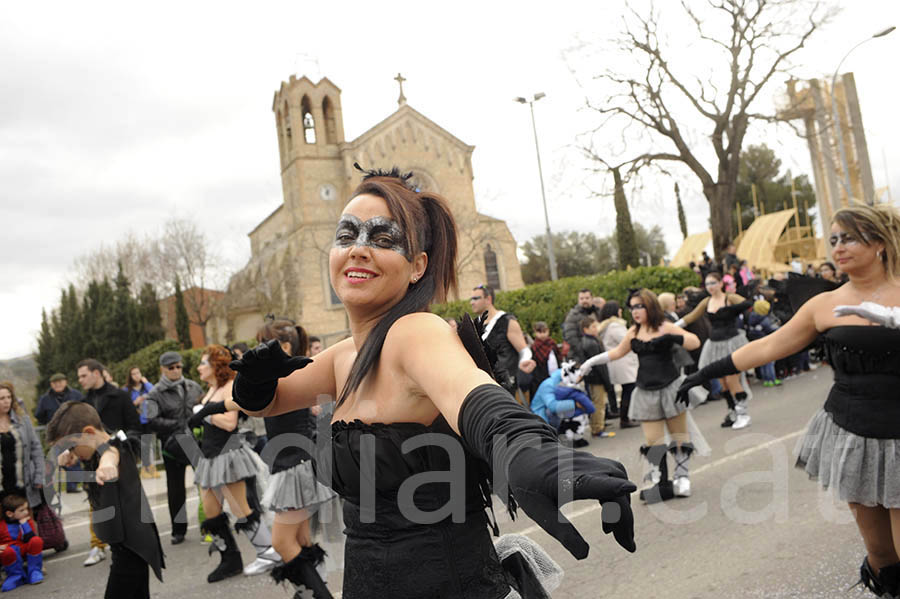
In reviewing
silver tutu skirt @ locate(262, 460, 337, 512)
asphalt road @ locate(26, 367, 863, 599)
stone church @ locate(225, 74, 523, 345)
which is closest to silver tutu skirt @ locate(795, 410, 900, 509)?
asphalt road @ locate(26, 367, 863, 599)

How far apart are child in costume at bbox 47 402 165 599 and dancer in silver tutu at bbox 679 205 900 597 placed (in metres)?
3.71

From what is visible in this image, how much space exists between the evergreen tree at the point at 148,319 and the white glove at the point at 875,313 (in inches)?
1477

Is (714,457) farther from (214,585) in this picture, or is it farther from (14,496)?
(14,496)

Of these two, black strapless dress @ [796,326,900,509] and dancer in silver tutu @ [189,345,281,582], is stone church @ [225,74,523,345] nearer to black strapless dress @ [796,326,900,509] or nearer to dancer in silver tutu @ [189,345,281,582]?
dancer in silver tutu @ [189,345,281,582]

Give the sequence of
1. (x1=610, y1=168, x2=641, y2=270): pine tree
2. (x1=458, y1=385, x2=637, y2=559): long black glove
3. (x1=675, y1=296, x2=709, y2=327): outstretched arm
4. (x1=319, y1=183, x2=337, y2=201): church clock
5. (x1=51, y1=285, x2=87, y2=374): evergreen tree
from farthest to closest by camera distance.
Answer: (x1=319, y1=183, x2=337, y2=201): church clock, (x1=51, y1=285, x2=87, y2=374): evergreen tree, (x1=610, y1=168, x2=641, y2=270): pine tree, (x1=675, y1=296, x2=709, y2=327): outstretched arm, (x1=458, y1=385, x2=637, y2=559): long black glove

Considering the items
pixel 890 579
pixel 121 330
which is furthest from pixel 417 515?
pixel 121 330

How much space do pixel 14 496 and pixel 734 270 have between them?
556 inches

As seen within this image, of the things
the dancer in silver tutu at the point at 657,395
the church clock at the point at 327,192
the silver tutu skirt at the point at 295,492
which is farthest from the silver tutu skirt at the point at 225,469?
the church clock at the point at 327,192

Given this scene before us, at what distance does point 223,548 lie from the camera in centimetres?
606

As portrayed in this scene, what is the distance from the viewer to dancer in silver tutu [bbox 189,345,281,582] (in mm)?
5992

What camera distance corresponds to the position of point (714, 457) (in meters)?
7.87

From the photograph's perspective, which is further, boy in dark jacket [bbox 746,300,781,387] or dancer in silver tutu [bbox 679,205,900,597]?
boy in dark jacket [bbox 746,300,781,387]

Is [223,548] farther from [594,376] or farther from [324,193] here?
[324,193]

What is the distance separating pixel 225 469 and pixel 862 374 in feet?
15.5
